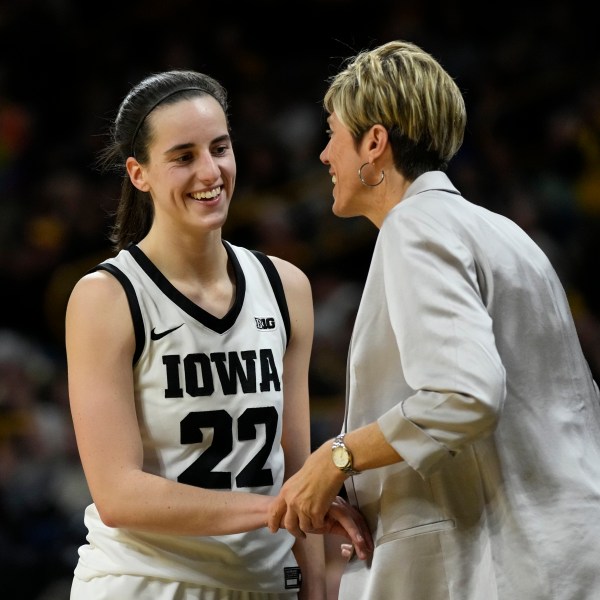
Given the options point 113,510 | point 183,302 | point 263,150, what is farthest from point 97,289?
point 263,150

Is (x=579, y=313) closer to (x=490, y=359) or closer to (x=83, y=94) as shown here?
(x=83, y=94)

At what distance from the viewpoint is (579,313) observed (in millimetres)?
5152

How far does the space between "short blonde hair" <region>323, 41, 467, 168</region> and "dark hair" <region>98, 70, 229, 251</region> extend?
0.44 m

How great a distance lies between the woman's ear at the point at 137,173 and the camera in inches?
94.3

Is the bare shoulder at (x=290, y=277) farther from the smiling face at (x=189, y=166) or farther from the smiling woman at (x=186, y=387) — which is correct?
the smiling face at (x=189, y=166)

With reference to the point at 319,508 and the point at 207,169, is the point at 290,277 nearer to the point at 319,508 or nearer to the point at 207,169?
the point at 207,169

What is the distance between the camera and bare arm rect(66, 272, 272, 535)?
2104mm

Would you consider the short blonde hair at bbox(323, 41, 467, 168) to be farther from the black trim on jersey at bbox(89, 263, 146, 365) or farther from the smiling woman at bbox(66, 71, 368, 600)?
the black trim on jersey at bbox(89, 263, 146, 365)

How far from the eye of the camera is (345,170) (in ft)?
7.02

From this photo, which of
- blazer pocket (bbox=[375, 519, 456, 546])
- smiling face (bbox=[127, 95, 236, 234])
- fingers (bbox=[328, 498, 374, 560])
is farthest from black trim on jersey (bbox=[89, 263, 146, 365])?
blazer pocket (bbox=[375, 519, 456, 546])

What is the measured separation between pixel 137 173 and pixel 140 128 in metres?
0.10

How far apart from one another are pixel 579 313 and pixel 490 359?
3.56 m

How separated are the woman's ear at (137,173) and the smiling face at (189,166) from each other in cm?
3

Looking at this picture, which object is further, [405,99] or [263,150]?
[263,150]
